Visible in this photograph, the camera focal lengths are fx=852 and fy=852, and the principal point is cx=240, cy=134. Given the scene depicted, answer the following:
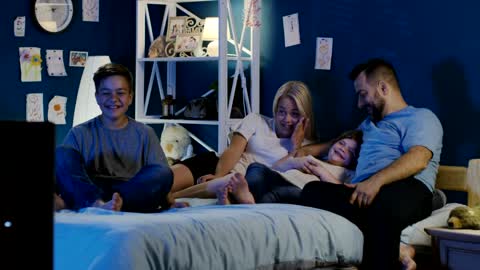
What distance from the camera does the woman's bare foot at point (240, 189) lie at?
3695 millimetres

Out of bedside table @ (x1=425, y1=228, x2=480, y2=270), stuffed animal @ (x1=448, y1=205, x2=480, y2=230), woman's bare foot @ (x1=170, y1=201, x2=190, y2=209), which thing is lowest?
bedside table @ (x1=425, y1=228, x2=480, y2=270)

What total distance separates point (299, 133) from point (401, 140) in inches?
24.8

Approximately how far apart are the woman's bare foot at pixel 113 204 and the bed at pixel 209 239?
0.11 m

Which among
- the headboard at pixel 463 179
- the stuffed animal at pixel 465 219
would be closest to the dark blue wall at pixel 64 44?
the headboard at pixel 463 179

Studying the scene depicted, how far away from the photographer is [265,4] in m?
4.81

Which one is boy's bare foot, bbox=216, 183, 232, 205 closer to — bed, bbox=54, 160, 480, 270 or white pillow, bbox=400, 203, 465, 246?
bed, bbox=54, 160, 480, 270

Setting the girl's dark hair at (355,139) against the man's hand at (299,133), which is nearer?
the girl's dark hair at (355,139)

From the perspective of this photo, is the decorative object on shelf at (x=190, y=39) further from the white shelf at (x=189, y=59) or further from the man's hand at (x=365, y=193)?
the man's hand at (x=365, y=193)

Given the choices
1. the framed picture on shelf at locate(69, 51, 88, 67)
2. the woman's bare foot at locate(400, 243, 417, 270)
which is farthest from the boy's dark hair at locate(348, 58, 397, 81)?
the framed picture on shelf at locate(69, 51, 88, 67)

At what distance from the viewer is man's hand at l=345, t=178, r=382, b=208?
3.55m

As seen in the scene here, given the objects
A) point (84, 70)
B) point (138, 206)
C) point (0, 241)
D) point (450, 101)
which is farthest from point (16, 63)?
point (0, 241)

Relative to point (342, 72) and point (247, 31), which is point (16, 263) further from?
point (247, 31)

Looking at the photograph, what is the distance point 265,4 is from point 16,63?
57.0 inches

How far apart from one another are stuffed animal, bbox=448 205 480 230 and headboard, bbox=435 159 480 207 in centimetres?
48
